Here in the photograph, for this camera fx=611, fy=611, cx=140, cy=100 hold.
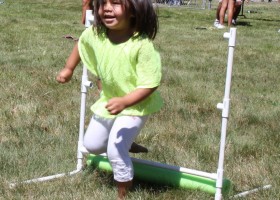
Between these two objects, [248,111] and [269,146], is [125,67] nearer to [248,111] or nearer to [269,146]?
[269,146]

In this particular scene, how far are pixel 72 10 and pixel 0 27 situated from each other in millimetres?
6836

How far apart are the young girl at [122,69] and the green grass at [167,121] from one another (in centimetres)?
32

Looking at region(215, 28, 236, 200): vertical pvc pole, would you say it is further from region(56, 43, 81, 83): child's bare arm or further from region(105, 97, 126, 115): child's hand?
region(56, 43, 81, 83): child's bare arm

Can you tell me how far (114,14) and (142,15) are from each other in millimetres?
137

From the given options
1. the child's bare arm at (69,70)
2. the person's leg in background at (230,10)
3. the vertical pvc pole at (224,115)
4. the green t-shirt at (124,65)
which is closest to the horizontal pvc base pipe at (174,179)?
the vertical pvc pole at (224,115)

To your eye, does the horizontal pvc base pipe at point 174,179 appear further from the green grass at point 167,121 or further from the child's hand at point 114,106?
the child's hand at point 114,106

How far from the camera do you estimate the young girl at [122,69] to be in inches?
117

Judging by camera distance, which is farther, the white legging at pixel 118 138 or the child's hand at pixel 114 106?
the white legging at pixel 118 138

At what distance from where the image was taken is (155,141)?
4.40 m

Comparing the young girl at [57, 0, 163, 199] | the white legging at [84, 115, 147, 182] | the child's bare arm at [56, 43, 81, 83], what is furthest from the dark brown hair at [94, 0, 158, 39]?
the white legging at [84, 115, 147, 182]

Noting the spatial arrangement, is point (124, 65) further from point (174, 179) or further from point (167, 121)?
point (167, 121)

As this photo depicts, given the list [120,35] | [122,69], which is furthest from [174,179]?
[120,35]

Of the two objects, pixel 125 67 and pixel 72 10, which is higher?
pixel 125 67

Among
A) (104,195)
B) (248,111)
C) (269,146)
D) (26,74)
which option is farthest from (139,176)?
(26,74)
